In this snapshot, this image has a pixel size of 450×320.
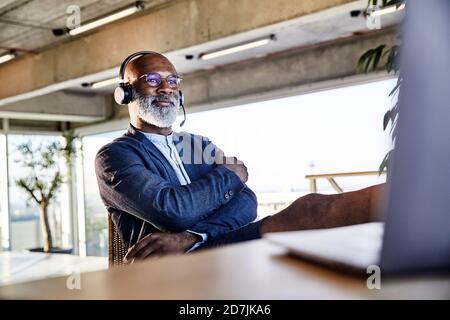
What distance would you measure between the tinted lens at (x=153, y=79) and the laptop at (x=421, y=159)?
82 cm

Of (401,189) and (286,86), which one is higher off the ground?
(286,86)

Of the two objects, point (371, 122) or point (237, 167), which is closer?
point (371, 122)

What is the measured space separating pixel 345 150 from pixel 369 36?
0.57m

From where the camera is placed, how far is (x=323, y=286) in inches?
15.6

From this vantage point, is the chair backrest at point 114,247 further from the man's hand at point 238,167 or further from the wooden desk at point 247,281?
the wooden desk at point 247,281

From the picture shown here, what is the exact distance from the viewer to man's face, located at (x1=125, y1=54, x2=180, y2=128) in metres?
1.13

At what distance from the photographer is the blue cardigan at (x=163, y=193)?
42.4 inches

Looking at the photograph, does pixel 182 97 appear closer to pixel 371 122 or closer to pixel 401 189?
pixel 371 122

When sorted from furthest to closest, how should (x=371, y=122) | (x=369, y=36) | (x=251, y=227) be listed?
(x=369, y=36), (x=251, y=227), (x=371, y=122)

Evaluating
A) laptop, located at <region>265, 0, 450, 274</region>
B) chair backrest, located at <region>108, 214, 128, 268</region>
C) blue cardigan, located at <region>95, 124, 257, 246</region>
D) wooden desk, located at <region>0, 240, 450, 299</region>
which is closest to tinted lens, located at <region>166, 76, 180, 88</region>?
blue cardigan, located at <region>95, 124, 257, 246</region>

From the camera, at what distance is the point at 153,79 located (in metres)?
1.15

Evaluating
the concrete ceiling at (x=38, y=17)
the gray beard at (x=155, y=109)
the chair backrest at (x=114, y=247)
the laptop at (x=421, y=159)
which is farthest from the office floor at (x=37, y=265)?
the laptop at (x=421, y=159)

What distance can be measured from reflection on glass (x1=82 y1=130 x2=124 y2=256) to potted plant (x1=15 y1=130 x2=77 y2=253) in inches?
2.4
